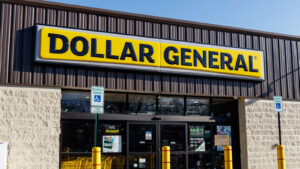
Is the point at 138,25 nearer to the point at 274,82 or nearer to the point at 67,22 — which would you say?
the point at 67,22

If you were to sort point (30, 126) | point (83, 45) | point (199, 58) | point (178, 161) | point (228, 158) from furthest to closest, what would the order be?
point (199, 58), point (178, 161), point (83, 45), point (228, 158), point (30, 126)

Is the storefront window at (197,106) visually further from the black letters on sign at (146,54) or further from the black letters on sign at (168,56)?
the black letters on sign at (146,54)

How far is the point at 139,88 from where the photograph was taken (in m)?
11.1

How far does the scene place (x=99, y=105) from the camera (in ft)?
28.3

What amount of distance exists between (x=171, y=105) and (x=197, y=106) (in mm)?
1000

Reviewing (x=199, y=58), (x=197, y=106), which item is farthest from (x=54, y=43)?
(x=197, y=106)

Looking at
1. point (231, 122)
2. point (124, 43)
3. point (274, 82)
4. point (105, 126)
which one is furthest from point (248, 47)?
point (105, 126)

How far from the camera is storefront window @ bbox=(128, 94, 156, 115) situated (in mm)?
Answer: 11336

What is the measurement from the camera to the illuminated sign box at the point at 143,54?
10195 millimetres

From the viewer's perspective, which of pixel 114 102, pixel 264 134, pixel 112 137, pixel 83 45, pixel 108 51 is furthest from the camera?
pixel 264 134

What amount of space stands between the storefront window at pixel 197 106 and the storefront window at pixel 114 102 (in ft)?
7.47

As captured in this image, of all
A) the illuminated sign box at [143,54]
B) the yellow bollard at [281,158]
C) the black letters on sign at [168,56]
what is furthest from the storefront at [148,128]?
the yellow bollard at [281,158]

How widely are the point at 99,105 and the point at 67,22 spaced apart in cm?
323

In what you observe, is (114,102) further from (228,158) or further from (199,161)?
(228,158)
